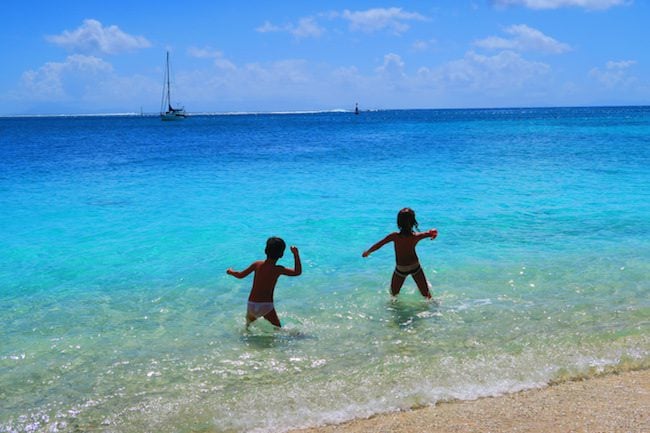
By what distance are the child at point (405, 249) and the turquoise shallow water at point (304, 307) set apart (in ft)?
0.80

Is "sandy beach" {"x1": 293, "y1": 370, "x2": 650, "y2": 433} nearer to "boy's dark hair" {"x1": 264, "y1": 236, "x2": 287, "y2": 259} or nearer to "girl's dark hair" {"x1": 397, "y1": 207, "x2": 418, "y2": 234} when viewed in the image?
"boy's dark hair" {"x1": 264, "y1": 236, "x2": 287, "y2": 259}

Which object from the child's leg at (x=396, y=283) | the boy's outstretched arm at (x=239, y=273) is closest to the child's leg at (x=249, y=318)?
the boy's outstretched arm at (x=239, y=273)

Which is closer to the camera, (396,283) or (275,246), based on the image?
(275,246)

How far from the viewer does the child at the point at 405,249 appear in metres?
7.21

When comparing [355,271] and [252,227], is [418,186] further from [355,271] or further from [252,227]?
[355,271]

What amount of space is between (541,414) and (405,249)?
3.10m

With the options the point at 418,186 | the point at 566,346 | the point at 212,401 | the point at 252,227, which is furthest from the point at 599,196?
the point at 212,401

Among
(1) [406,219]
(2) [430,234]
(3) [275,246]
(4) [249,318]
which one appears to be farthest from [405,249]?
(4) [249,318]

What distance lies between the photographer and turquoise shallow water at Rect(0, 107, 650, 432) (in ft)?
16.9

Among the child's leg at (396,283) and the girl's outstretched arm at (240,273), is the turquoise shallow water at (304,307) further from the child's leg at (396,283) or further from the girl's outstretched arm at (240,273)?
the girl's outstretched arm at (240,273)

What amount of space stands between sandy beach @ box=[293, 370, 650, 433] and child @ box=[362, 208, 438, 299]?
259cm

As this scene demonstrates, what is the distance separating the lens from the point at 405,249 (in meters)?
7.38

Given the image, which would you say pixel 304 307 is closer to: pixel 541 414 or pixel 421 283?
pixel 421 283

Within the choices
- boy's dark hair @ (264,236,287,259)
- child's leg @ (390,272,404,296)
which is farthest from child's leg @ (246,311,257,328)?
child's leg @ (390,272,404,296)
